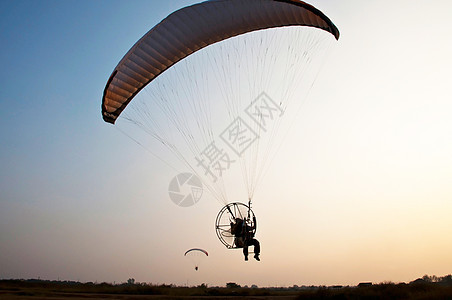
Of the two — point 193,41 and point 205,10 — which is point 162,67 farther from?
point 205,10

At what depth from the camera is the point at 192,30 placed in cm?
1531

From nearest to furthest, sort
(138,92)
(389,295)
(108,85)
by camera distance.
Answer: (108,85) → (138,92) → (389,295)

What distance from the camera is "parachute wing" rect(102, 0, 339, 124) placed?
14594 millimetres

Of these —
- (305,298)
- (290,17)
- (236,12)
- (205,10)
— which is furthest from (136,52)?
(305,298)

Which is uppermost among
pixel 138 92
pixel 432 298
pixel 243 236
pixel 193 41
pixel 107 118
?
pixel 193 41

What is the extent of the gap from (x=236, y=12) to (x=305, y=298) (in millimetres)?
13325

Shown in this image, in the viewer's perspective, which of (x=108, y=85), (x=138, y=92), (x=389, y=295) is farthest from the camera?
(x=389, y=295)

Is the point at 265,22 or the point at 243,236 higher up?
the point at 265,22

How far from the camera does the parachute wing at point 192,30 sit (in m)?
14.6

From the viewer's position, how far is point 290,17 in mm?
14969

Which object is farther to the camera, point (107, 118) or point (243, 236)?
point (107, 118)

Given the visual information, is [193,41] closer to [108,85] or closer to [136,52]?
[136,52]

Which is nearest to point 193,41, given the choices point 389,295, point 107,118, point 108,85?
point 108,85

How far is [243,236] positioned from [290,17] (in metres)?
8.64
